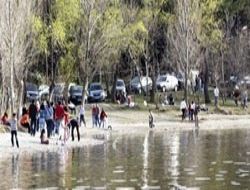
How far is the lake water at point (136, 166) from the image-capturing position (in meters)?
25.2

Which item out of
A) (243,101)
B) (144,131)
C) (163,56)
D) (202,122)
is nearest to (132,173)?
(144,131)

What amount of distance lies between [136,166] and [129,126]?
2788 centimetres

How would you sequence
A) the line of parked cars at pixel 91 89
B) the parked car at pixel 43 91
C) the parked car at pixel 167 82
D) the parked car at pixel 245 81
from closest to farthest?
the line of parked cars at pixel 91 89, the parked car at pixel 43 91, the parked car at pixel 245 81, the parked car at pixel 167 82

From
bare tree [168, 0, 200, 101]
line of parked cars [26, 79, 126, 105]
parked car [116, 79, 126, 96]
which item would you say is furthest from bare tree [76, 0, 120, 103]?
parked car [116, 79, 126, 96]

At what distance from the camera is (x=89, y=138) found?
45938mm

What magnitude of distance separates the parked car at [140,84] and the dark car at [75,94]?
5.95 m

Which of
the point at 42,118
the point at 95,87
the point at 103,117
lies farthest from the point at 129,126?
the point at 95,87

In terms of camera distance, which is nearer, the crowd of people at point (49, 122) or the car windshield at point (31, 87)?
the crowd of people at point (49, 122)

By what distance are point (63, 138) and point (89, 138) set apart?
187 inches

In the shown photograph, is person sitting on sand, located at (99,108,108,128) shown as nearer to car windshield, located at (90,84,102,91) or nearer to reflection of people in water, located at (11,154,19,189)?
reflection of people in water, located at (11,154,19,189)

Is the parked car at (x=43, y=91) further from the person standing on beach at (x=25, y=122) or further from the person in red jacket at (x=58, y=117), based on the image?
the person in red jacket at (x=58, y=117)

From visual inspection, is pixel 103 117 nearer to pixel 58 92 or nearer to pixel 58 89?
pixel 58 89

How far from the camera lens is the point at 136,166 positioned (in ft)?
99.8

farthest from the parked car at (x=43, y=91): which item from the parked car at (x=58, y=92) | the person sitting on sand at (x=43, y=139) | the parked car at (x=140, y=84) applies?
the person sitting on sand at (x=43, y=139)
